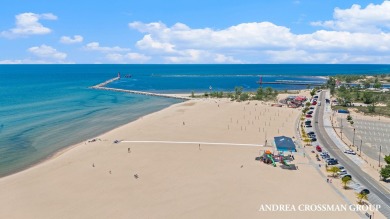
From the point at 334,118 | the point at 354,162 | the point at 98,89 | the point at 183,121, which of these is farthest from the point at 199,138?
the point at 98,89

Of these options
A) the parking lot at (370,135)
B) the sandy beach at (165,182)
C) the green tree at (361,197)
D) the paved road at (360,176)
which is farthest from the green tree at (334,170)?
the parking lot at (370,135)

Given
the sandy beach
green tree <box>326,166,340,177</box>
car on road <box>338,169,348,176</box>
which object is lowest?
the sandy beach

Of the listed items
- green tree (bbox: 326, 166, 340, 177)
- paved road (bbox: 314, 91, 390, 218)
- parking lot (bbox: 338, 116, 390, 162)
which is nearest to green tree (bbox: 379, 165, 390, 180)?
paved road (bbox: 314, 91, 390, 218)

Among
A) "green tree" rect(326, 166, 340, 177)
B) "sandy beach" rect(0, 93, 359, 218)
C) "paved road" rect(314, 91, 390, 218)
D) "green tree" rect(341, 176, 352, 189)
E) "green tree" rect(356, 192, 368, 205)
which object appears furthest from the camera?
"green tree" rect(326, 166, 340, 177)

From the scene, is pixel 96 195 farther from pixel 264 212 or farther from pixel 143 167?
pixel 264 212

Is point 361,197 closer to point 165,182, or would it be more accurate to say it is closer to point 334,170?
point 334,170

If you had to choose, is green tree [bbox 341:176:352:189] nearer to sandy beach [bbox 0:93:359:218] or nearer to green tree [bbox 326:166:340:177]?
sandy beach [bbox 0:93:359:218]
